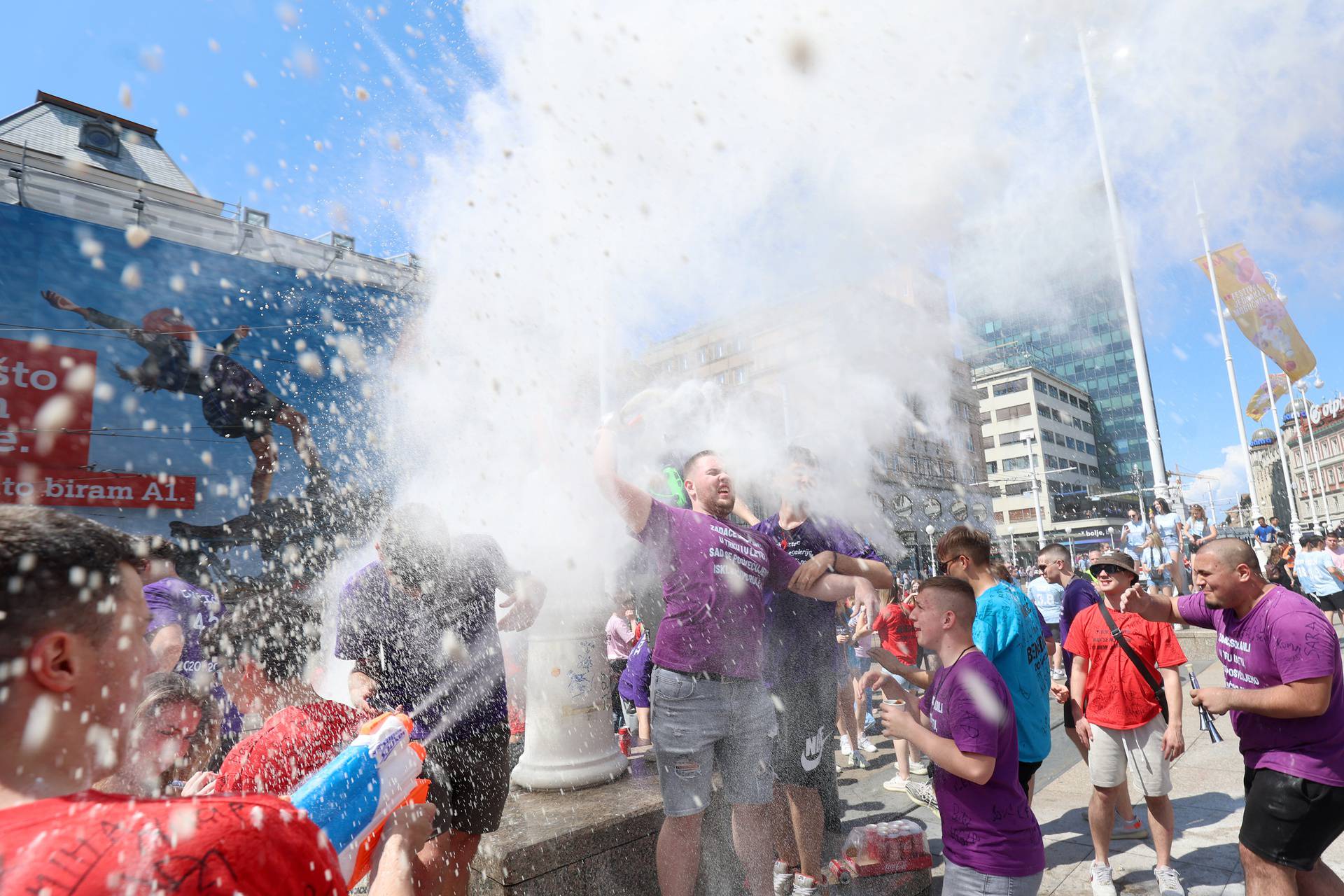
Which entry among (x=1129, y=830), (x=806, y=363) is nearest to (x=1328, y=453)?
(x=806, y=363)

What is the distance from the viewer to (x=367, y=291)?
1856 centimetres

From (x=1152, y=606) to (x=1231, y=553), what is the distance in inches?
24.7

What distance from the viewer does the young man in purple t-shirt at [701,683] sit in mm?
2764

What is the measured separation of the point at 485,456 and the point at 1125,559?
31.5 feet

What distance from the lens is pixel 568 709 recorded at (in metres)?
3.57

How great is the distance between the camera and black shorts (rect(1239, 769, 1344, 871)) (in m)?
2.61

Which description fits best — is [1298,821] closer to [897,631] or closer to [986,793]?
[986,793]

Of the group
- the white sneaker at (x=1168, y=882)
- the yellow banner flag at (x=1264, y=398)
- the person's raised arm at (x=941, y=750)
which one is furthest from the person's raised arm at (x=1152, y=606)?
the yellow banner flag at (x=1264, y=398)

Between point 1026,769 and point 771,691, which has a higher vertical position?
point 771,691

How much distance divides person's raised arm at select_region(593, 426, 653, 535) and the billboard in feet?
49.8

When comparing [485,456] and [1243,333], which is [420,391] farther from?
[1243,333]

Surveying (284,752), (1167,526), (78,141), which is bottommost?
(284,752)

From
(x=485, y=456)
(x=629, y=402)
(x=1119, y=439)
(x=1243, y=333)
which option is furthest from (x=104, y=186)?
(x=1119, y=439)

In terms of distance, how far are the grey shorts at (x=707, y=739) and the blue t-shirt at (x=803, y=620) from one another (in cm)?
62
